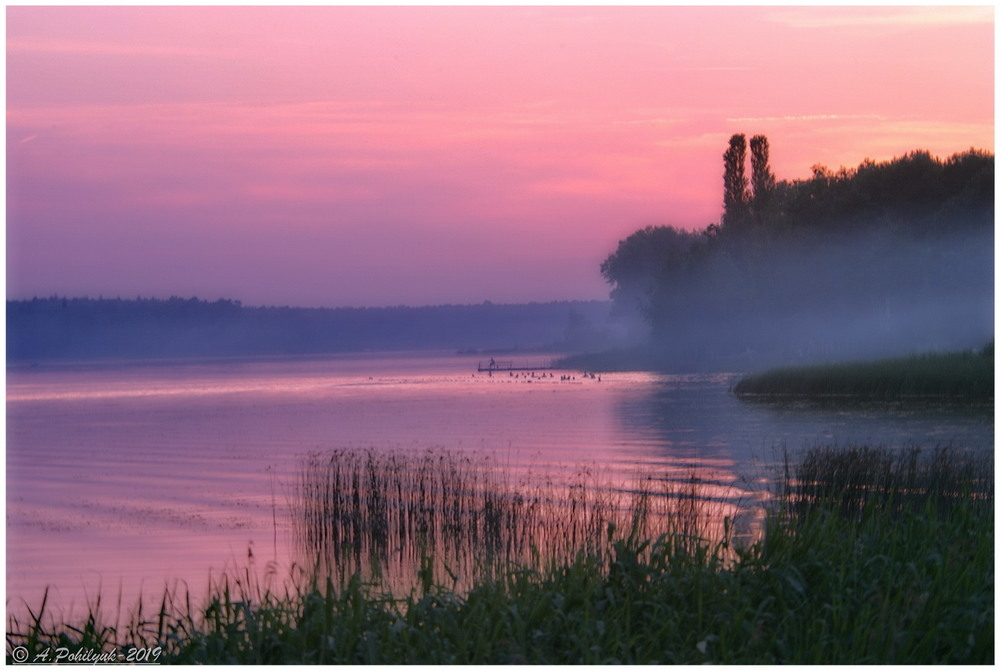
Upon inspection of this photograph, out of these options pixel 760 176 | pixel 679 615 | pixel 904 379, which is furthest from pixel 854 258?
pixel 679 615

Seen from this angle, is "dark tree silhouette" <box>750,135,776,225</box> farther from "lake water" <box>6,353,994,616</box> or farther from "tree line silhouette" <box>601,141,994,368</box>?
"lake water" <box>6,353,994,616</box>

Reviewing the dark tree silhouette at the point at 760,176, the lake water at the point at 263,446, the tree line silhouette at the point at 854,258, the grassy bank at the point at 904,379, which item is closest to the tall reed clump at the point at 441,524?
the lake water at the point at 263,446

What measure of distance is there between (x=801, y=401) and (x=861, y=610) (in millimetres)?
28776

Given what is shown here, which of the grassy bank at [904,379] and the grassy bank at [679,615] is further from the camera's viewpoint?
the grassy bank at [904,379]

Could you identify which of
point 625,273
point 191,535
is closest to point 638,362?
point 625,273

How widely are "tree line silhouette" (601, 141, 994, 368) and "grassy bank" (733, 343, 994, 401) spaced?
656 centimetres

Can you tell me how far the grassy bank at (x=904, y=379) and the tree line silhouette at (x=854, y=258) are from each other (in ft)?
21.5

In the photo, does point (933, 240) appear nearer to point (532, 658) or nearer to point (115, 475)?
point (115, 475)

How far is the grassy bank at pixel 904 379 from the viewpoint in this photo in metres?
29.0

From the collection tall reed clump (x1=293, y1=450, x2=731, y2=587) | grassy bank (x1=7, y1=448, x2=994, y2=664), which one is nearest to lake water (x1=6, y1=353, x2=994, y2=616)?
tall reed clump (x1=293, y1=450, x2=731, y2=587)

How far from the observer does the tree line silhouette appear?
132ft

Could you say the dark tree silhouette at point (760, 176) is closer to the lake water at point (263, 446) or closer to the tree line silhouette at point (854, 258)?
the tree line silhouette at point (854, 258)

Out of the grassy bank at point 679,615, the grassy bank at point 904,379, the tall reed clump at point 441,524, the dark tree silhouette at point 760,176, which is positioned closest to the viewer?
the grassy bank at point 679,615

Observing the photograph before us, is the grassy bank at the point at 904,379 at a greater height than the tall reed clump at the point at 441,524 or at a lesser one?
greater
